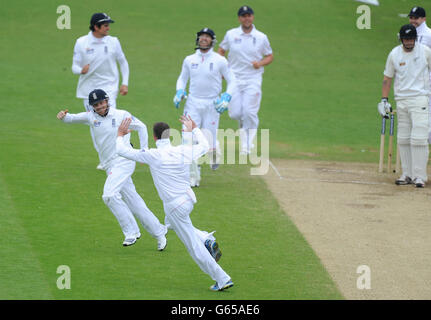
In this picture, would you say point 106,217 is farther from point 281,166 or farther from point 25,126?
point 25,126

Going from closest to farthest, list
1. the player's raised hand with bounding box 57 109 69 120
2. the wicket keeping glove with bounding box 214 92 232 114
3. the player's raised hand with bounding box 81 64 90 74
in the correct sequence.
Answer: the player's raised hand with bounding box 57 109 69 120 < the wicket keeping glove with bounding box 214 92 232 114 < the player's raised hand with bounding box 81 64 90 74

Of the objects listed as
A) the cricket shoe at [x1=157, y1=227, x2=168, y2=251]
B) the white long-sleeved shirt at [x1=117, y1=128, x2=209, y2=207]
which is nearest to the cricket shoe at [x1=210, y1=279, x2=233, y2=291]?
the white long-sleeved shirt at [x1=117, y1=128, x2=209, y2=207]

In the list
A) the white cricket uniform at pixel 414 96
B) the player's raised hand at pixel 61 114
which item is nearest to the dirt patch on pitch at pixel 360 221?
the white cricket uniform at pixel 414 96

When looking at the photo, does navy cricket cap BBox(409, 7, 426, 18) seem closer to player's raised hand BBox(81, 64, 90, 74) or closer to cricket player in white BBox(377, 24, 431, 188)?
cricket player in white BBox(377, 24, 431, 188)

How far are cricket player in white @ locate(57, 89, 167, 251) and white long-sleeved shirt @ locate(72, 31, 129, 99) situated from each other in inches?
146

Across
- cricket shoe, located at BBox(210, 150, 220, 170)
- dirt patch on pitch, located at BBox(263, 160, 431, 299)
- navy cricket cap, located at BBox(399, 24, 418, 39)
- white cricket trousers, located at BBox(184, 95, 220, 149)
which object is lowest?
dirt patch on pitch, located at BBox(263, 160, 431, 299)

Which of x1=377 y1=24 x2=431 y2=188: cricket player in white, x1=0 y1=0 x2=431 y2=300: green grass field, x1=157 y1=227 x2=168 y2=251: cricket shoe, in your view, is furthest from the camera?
x1=377 y1=24 x2=431 y2=188: cricket player in white

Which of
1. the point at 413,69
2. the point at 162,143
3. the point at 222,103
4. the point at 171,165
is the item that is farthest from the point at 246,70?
the point at 171,165

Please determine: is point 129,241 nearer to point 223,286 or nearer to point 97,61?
point 223,286

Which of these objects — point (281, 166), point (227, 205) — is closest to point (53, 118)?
point (281, 166)

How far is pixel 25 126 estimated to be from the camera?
17859 mm

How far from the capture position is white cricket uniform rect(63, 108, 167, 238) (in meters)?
10.1

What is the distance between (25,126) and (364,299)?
11132 mm

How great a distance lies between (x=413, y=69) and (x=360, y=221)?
3.32 meters
